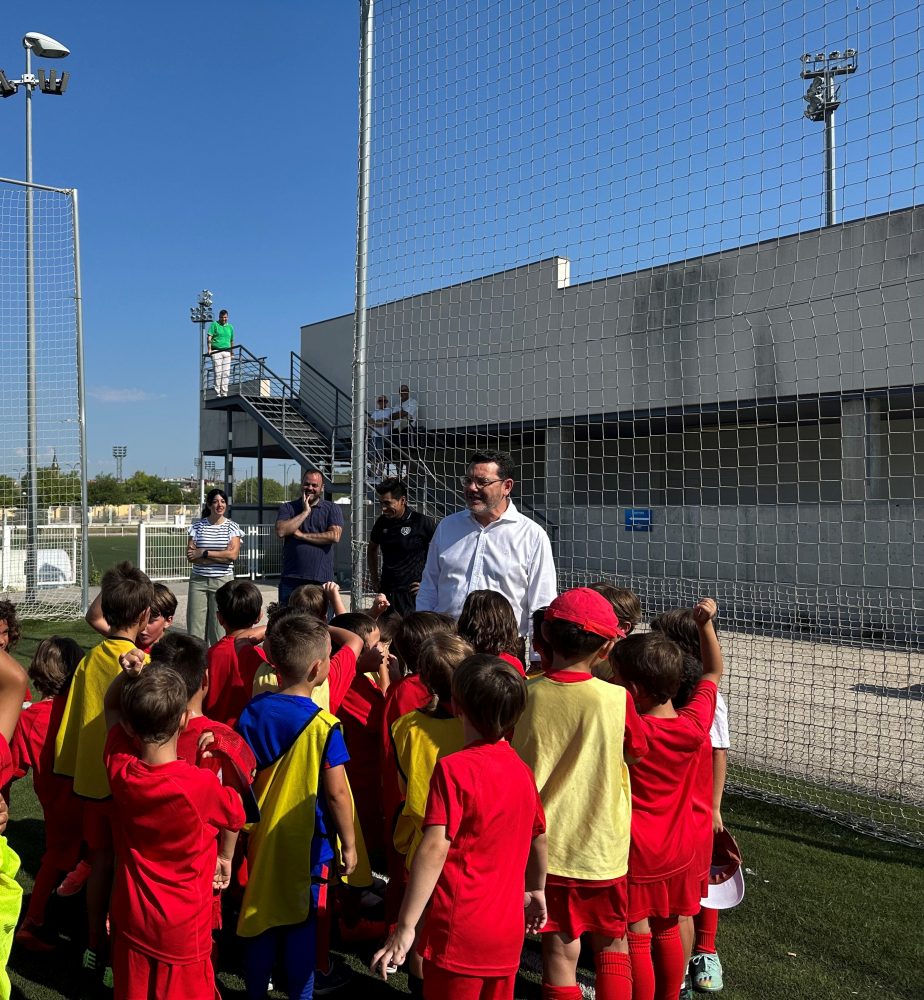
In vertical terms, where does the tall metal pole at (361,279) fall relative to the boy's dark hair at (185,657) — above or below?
above

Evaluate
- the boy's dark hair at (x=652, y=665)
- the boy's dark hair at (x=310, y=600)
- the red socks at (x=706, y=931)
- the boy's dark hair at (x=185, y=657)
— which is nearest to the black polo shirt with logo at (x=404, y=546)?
the boy's dark hair at (x=310, y=600)

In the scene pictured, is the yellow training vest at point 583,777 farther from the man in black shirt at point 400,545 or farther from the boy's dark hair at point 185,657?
the man in black shirt at point 400,545

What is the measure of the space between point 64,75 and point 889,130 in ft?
38.5

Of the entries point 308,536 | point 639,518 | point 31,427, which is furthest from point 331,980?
point 31,427

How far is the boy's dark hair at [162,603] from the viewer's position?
3191mm

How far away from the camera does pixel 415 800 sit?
2.48 metres

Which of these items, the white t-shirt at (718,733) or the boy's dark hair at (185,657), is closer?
the boy's dark hair at (185,657)

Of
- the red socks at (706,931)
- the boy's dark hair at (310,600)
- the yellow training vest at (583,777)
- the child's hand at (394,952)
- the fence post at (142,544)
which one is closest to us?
the child's hand at (394,952)

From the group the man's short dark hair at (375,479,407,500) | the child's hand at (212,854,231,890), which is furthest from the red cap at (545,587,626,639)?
the man's short dark hair at (375,479,407,500)

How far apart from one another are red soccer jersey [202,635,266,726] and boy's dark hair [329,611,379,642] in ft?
1.12

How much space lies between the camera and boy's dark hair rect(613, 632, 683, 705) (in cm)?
244

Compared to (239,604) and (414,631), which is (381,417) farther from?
(414,631)

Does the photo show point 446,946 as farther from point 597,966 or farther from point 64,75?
point 64,75

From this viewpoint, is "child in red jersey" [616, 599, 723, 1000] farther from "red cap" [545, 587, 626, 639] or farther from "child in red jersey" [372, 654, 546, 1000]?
"child in red jersey" [372, 654, 546, 1000]
